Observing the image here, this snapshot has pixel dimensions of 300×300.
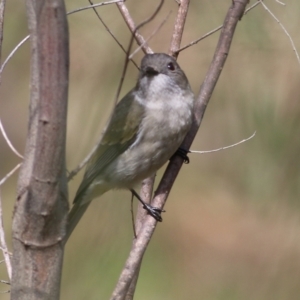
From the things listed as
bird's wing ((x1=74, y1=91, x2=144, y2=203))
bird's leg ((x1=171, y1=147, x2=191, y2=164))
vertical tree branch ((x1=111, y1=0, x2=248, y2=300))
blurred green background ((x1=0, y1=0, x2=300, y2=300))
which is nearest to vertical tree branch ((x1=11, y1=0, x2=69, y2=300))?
vertical tree branch ((x1=111, y1=0, x2=248, y2=300))

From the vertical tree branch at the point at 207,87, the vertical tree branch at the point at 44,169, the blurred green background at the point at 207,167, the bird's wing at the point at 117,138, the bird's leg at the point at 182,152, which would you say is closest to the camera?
the vertical tree branch at the point at 44,169

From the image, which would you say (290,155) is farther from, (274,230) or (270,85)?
(274,230)

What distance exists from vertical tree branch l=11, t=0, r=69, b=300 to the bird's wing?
1640 millimetres

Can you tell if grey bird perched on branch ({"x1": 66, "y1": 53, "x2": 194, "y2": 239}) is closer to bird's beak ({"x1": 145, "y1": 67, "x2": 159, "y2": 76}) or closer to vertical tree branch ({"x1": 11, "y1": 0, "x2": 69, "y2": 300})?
bird's beak ({"x1": 145, "y1": 67, "x2": 159, "y2": 76})

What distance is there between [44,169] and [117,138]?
1759 millimetres

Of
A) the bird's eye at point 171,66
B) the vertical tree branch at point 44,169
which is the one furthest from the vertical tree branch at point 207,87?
the vertical tree branch at point 44,169

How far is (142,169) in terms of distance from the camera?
2.95 m

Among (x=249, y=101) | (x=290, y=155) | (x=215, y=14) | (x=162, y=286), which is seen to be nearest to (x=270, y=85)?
(x=249, y=101)

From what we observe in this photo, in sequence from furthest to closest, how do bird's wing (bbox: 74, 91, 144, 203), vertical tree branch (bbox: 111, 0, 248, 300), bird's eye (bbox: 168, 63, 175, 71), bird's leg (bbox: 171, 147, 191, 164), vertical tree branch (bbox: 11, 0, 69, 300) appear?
bird's wing (bbox: 74, 91, 144, 203) < bird's eye (bbox: 168, 63, 175, 71) < bird's leg (bbox: 171, 147, 191, 164) < vertical tree branch (bbox: 111, 0, 248, 300) < vertical tree branch (bbox: 11, 0, 69, 300)

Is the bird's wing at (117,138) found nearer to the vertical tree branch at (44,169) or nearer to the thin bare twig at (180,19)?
the thin bare twig at (180,19)

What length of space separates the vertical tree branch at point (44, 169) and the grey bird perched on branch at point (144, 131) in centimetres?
148

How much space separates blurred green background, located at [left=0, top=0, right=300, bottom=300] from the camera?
12.2ft

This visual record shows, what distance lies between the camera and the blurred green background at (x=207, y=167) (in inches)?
146

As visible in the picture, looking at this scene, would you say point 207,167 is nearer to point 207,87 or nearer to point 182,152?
point 182,152
